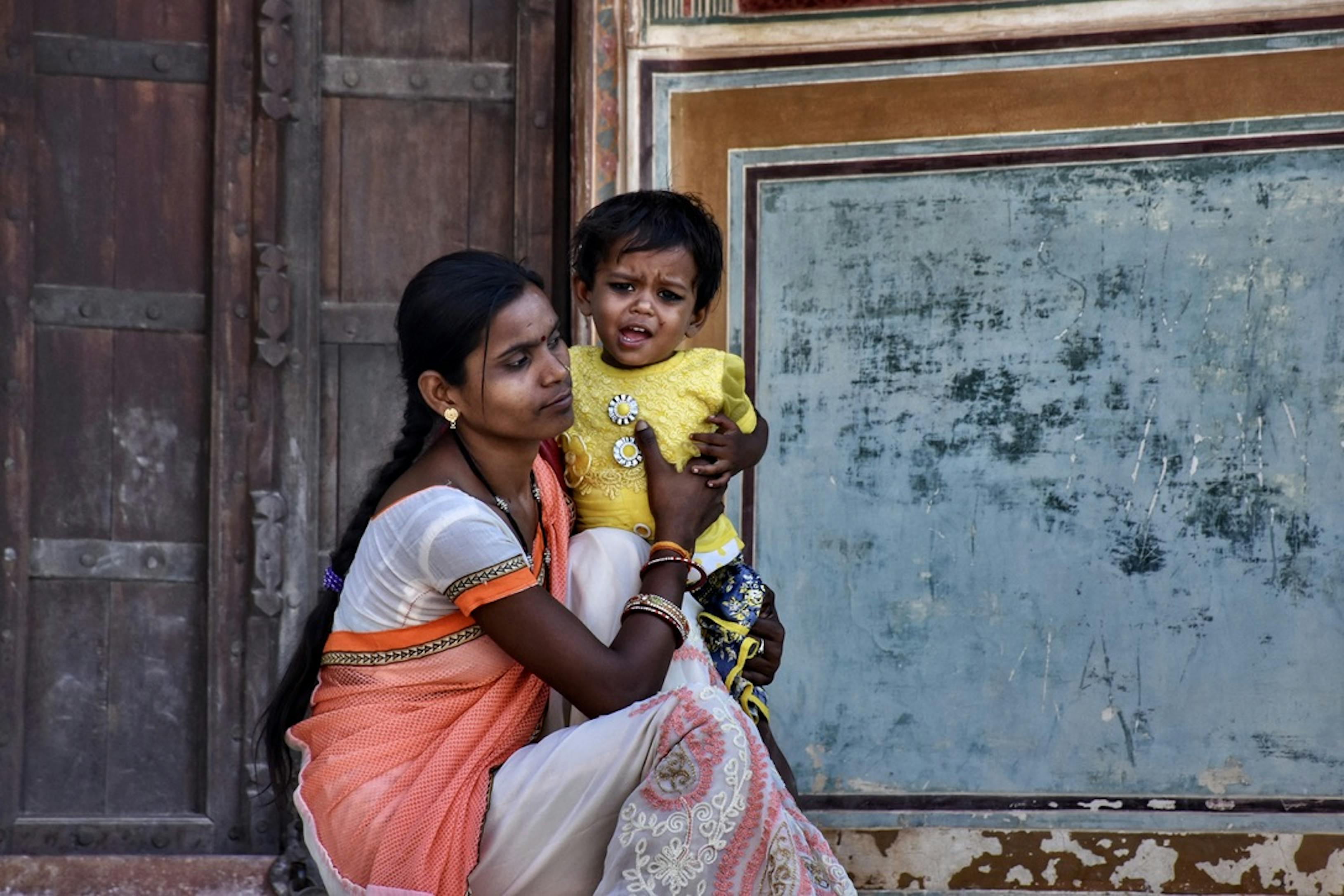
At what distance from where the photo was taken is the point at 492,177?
4641mm

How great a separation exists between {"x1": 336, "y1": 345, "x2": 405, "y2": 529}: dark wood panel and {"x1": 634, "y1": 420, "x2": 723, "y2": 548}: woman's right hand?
1.54 m

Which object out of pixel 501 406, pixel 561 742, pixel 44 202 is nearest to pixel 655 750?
pixel 561 742

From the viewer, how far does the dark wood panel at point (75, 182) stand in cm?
446

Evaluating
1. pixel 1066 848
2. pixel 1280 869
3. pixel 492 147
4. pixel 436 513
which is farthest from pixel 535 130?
pixel 1280 869

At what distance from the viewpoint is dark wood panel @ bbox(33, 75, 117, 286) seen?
4.46 meters

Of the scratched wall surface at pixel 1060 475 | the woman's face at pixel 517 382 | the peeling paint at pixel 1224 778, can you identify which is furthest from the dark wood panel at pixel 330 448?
the peeling paint at pixel 1224 778

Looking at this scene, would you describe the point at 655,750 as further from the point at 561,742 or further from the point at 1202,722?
the point at 1202,722

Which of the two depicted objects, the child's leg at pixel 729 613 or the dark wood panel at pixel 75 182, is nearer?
the child's leg at pixel 729 613

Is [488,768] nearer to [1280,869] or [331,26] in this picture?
[1280,869]

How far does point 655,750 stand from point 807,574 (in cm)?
173

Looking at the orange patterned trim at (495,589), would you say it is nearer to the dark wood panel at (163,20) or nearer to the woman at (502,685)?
the woman at (502,685)

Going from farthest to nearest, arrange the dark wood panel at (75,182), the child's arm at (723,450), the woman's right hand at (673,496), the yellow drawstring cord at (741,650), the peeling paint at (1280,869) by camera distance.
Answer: the dark wood panel at (75,182)
the peeling paint at (1280,869)
the yellow drawstring cord at (741,650)
the child's arm at (723,450)
the woman's right hand at (673,496)

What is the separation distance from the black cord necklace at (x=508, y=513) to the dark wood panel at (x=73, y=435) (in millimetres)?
1873

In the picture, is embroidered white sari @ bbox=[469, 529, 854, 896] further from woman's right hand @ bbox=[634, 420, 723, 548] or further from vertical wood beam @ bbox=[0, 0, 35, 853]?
vertical wood beam @ bbox=[0, 0, 35, 853]
